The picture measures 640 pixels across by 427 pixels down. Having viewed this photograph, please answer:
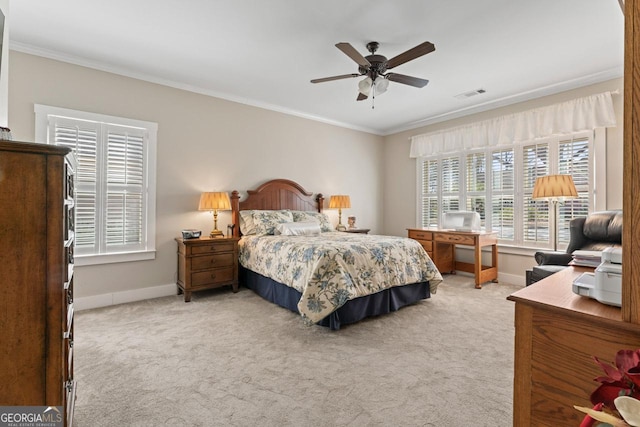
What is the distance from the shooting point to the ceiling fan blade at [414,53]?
240 cm

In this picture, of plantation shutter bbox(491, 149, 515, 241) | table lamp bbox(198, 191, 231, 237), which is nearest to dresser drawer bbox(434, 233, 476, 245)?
plantation shutter bbox(491, 149, 515, 241)

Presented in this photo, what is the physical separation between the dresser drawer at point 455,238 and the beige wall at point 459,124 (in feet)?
2.34

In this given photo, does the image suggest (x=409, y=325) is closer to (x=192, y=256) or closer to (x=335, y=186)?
(x=192, y=256)

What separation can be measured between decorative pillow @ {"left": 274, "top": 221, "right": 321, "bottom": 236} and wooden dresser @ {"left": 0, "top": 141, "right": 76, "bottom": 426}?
3002 millimetres

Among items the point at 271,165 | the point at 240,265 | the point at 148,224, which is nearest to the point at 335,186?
the point at 271,165

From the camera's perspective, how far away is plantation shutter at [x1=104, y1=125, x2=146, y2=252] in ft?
11.4

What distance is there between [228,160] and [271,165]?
69 cm

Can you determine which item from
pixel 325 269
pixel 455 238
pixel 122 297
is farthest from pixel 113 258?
pixel 455 238

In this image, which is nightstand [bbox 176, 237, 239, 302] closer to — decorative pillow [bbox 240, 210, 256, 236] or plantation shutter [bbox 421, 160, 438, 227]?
decorative pillow [bbox 240, 210, 256, 236]

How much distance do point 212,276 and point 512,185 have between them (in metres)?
4.34

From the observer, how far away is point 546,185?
11.5ft

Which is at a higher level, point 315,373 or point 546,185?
point 546,185

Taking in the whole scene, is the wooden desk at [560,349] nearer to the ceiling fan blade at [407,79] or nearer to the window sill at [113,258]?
the ceiling fan blade at [407,79]

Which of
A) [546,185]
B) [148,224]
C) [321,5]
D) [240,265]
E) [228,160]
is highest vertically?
[321,5]
